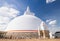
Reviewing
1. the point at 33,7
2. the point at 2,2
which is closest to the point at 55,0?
the point at 33,7

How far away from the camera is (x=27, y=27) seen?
402 centimetres

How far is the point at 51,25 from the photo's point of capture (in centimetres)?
406

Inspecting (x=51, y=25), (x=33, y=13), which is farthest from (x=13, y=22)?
(x=51, y=25)

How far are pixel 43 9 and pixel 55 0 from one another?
0.26 m

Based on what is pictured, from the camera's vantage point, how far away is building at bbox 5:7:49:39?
3994mm

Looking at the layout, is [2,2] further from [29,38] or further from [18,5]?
[29,38]

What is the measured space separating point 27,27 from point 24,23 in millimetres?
87

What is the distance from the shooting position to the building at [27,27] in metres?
3.99

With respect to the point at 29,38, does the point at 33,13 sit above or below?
above

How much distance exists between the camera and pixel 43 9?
161 inches

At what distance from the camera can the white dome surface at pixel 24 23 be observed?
400 cm

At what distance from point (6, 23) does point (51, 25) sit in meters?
0.77

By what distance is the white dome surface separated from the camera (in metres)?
4.00

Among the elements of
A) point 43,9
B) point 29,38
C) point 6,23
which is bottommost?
point 29,38
